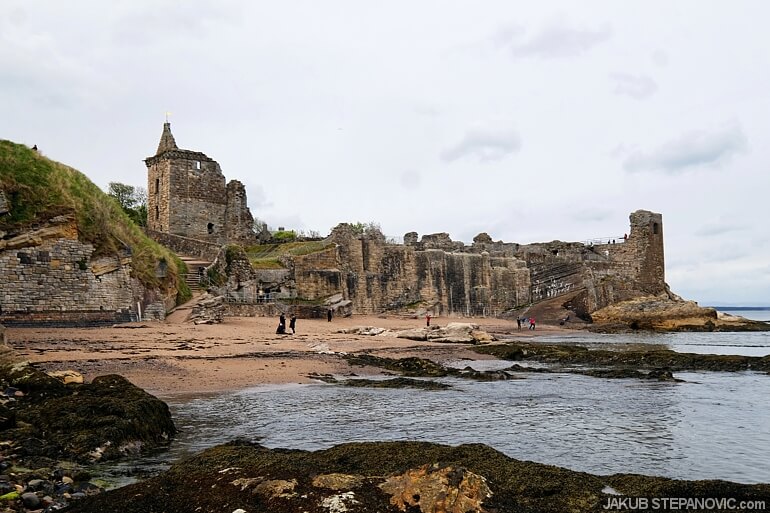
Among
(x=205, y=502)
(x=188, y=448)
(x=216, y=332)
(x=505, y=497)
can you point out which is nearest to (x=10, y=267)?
(x=216, y=332)

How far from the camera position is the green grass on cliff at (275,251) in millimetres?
34156

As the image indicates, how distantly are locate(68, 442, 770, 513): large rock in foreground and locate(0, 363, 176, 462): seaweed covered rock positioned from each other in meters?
1.60

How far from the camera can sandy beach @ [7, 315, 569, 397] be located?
13.4 m

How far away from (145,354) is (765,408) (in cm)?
1396

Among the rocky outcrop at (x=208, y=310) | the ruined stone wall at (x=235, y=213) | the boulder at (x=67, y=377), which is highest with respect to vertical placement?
the ruined stone wall at (x=235, y=213)

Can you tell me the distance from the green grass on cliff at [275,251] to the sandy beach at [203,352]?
284 inches

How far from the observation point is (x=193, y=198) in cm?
3997

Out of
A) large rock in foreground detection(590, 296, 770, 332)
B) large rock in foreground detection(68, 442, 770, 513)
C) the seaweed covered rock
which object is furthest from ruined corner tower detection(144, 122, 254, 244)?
large rock in foreground detection(68, 442, 770, 513)

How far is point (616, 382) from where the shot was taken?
1628cm

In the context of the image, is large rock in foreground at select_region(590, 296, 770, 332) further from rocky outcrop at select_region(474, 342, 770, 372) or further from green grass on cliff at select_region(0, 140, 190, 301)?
green grass on cliff at select_region(0, 140, 190, 301)

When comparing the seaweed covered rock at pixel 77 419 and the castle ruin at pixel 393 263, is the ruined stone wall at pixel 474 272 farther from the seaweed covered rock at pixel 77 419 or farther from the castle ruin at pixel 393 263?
the seaweed covered rock at pixel 77 419

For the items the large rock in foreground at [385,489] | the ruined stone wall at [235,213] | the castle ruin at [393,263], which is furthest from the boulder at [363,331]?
the large rock in foreground at [385,489]

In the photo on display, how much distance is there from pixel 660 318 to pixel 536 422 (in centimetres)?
3514

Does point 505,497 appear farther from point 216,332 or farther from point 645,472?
point 216,332
